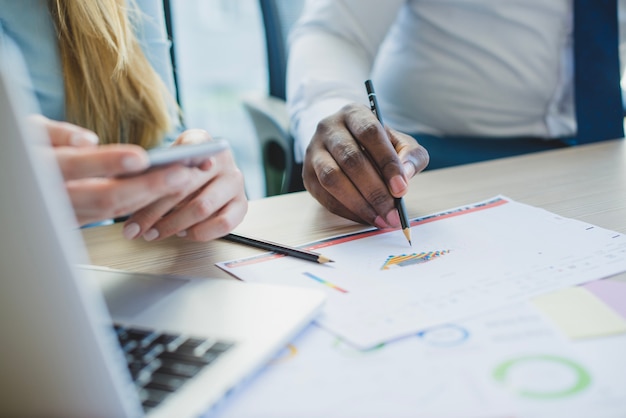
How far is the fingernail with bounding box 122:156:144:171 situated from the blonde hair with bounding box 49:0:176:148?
490mm

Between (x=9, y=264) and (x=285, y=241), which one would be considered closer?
(x=9, y=264)

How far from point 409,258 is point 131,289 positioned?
0.22 metres

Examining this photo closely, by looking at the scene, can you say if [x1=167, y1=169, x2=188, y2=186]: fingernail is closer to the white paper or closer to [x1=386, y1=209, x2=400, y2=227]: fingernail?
the white paper

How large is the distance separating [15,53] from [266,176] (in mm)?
502

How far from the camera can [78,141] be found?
332 mm

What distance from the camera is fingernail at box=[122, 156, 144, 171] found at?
299 mm

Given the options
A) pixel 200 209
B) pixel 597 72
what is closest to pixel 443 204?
pixel 200 209

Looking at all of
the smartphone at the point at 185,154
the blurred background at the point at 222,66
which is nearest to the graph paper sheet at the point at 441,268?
the smartphone at the point at 185,154

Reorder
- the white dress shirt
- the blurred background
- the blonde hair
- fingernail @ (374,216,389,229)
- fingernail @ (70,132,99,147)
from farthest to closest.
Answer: the blurred background → the white dress shirt → the blonde hair → fingernail @ (374,216,389,229) → fingernail @ (70,132,99,147)

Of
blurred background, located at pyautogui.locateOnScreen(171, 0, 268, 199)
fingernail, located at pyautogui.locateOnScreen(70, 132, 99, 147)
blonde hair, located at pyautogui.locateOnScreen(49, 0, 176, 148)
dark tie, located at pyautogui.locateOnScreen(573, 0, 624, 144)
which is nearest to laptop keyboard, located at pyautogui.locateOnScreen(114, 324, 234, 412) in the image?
fingernail, located at pyautogui.locateOnScreen(70, 132, 99, 147)

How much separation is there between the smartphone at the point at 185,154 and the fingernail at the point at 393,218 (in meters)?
0.21

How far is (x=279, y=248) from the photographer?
52cm

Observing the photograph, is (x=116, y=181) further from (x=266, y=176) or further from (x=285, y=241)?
(x=266, y=176)

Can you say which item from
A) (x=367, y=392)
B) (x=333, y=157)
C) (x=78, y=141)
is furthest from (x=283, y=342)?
(x=333, y=157)
